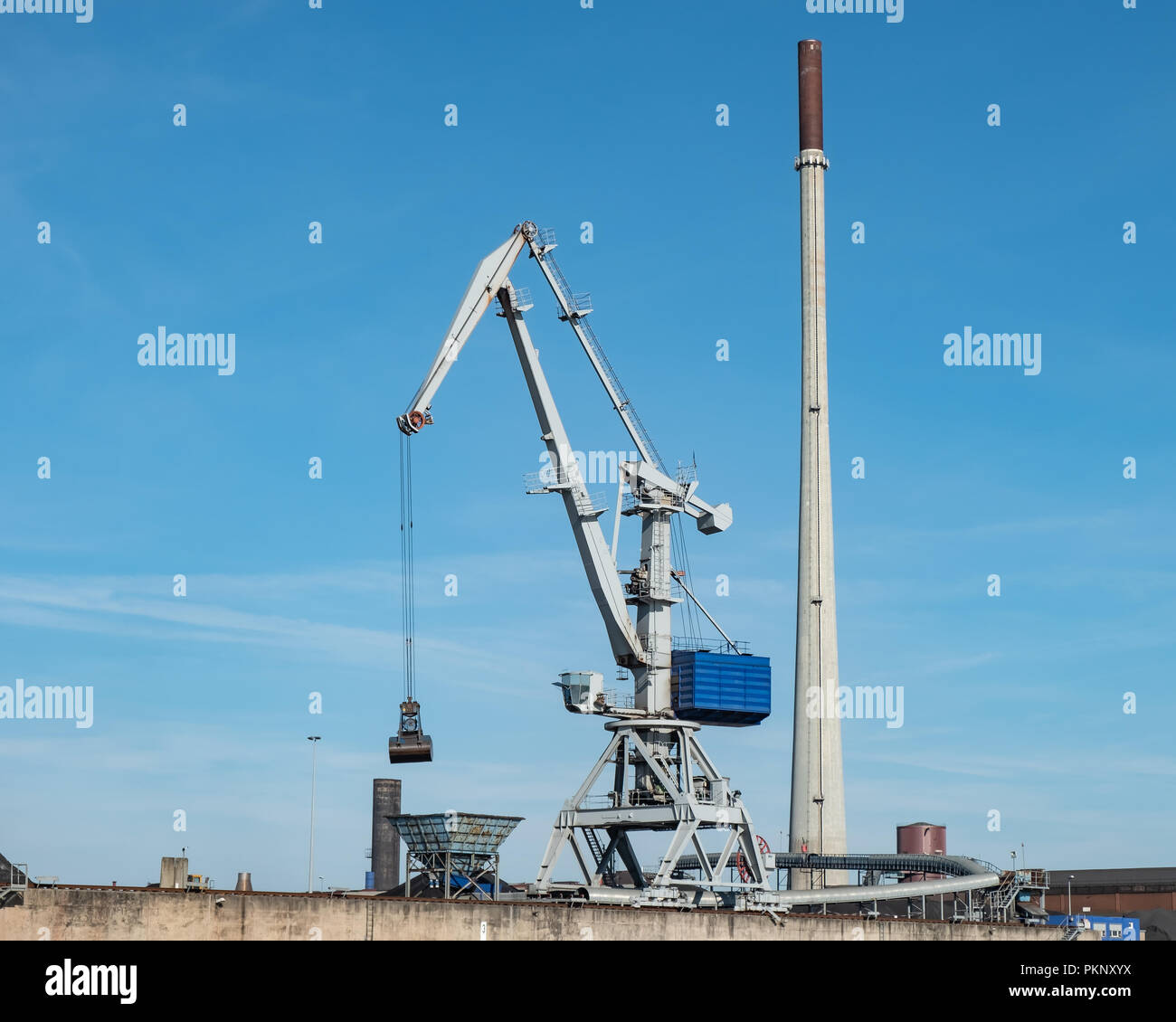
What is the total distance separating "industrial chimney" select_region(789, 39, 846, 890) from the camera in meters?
105

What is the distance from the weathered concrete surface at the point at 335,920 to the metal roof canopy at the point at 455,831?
12.1m

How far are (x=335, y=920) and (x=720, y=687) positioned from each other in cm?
2649

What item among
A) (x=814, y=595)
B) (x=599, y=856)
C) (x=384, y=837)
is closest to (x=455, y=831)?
(x=599, y=856)

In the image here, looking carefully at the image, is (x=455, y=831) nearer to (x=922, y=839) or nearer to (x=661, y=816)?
(x=661, y=816)

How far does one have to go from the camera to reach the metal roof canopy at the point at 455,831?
80500 mm

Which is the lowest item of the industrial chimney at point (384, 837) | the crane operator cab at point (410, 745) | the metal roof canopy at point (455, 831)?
the industrial chimney at point (384, 837)

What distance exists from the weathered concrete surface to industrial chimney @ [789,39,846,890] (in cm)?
2522

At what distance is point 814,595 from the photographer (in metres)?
107

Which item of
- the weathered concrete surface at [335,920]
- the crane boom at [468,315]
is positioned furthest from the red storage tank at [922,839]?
the crane boom at [468,315]

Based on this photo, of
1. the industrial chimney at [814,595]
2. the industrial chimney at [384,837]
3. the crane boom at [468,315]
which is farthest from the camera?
the industrial chimney at [384,837]

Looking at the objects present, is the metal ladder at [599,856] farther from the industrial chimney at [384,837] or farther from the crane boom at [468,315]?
the industrial chimney at [384,837]

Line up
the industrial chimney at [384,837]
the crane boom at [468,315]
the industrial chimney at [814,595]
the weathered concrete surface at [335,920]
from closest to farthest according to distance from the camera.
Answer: the weathered concrete surface at [335,920] < the crane boom at [468,315] < the industrial chimney at [814,595] < the industrial chimney at [384,837]

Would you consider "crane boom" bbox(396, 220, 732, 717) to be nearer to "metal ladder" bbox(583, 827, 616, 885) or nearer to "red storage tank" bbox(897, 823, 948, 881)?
"metal ladder" bbox(583, 827, 616, 885)
